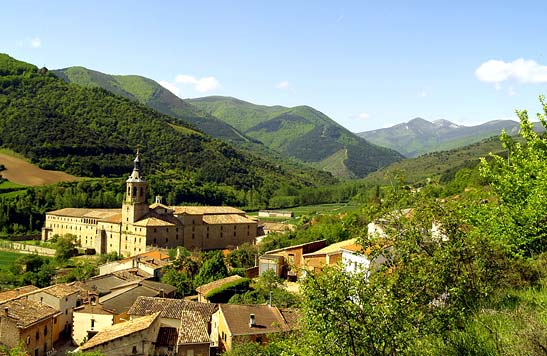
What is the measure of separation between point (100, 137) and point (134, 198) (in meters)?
78.1

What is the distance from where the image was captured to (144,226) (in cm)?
6688

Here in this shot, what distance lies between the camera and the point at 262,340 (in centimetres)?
2455

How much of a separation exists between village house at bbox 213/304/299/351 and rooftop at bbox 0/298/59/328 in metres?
9.19

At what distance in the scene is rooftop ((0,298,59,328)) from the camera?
26.1m

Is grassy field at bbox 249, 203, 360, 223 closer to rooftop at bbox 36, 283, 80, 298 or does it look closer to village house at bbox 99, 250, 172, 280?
village house at bbox 99, 250, 172, 280

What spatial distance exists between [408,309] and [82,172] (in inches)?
4421

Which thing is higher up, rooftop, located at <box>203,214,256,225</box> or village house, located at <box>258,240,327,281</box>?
village house, located at <box>258,240,327,281</box>

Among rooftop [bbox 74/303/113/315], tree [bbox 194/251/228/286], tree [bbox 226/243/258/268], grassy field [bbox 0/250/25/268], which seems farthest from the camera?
grassy field [bbox 0/250/25/268]

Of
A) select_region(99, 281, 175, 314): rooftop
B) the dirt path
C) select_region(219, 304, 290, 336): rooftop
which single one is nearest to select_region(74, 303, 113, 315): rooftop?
select_region(99, 281, 175, 314): rooftop

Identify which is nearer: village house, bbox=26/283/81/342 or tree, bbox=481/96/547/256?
tree, bbox=481/96/547/256

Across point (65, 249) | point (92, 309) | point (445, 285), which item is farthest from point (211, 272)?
point (65, 249)

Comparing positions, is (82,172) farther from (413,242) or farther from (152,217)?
(413,242)

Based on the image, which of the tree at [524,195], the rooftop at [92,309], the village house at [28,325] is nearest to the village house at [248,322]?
the rooftop at [92,309]

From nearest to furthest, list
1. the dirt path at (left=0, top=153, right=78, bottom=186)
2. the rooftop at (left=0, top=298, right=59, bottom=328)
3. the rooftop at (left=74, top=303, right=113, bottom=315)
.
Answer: the rooftop at (left=0, top=298, right=59, bottom=328) → the rooftop at (left=74, top=303, right=113, bottom=315) → the dirt path at (left=0, top=153, right=78, bottom=186)
